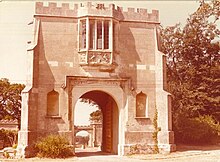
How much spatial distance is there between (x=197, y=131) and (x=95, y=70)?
36.2ft

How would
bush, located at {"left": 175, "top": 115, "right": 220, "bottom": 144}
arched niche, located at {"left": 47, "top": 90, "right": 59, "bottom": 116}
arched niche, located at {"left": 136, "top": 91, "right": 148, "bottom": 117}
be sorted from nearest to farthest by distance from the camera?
arched niche, located at {"left": 47, "top": 90, "right": 59, "bottom": 116} < arched niche, located at {"left": 136, "top": 91, "right": 148, "bottom": 117} < bush, located at {"left": 175, "top": 115, "right": 220, "bottom": 144}

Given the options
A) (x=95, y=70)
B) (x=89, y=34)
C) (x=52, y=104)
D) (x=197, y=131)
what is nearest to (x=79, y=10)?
(x=89, y=34)

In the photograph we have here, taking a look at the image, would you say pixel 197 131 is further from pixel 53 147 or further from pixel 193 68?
pixel 53 147

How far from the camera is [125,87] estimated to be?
21.8 metres

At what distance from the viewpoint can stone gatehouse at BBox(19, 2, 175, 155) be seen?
2067 centimetres

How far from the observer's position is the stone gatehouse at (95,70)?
20672 millimetres

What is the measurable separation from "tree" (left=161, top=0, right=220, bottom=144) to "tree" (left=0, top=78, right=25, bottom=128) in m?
18.1

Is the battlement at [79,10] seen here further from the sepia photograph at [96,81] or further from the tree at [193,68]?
the tree at [193,68]

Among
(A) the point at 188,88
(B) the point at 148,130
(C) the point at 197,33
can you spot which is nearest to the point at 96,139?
(A) the point at 188,88

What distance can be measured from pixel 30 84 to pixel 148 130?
7.65 m

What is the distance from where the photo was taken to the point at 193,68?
32156 millimetres

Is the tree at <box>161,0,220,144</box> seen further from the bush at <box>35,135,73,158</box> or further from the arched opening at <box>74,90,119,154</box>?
the bush at <box>35,135,73,158</box>

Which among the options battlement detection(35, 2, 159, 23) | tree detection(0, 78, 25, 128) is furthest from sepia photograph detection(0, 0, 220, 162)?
tree detection(0, 78, 25, 128)

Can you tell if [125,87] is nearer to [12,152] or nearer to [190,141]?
[12,152]
